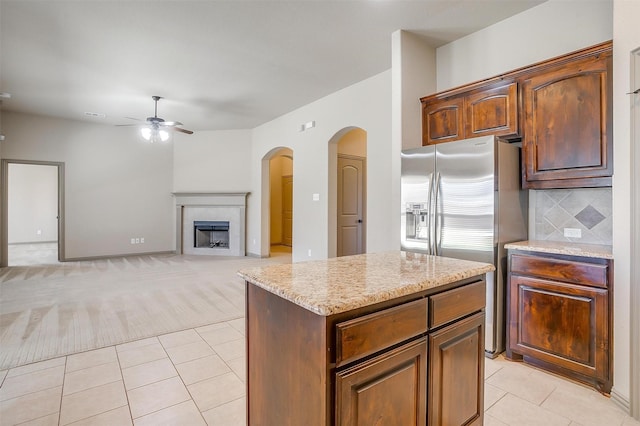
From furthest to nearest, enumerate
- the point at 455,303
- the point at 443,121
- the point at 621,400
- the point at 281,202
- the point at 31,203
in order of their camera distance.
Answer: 1. the point at 281,202
2. the point at 31,203
3. the point at 443,121
4. the point at 621,400
5. the point at 455,303

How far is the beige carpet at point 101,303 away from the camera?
294 cm

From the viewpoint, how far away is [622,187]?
1994 millimetres

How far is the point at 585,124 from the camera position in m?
2.35

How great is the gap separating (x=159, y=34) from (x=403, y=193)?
3.04 metres

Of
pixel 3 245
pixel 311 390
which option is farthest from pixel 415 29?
pixel 3 245

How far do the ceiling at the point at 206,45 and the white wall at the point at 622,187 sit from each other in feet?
3.70

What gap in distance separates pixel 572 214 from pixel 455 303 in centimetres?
193

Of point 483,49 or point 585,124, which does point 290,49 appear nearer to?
point 483,49

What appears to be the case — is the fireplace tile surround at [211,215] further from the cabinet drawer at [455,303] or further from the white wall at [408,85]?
the cabinet drawer at [455,303]

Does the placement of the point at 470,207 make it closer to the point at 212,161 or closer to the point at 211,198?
the point at 211,198

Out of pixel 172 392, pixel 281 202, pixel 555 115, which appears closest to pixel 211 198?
pixel 281 202

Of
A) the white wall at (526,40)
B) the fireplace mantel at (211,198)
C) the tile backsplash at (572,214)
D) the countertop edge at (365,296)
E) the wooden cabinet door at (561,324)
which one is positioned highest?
the white wall at (526,40)

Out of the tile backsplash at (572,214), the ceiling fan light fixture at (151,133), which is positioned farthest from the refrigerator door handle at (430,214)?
the ceiling fan light fixture at (151,133)

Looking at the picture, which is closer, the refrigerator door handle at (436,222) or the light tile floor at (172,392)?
the light tile floor at (172,392)
